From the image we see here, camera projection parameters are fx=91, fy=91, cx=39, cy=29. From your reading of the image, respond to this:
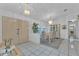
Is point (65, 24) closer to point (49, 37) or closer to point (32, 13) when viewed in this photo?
point (49, 37)

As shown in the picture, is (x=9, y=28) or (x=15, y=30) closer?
(x=15, y=30)

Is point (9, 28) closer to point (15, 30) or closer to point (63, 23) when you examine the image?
point (15, 30)

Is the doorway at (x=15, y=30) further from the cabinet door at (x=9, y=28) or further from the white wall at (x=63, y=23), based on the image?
the white wall at (x=63, y=23)

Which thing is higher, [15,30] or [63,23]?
[63,23]

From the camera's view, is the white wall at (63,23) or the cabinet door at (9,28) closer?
the cabinet door at (9,28)

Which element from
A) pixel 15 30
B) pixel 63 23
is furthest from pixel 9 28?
pixel 63 23

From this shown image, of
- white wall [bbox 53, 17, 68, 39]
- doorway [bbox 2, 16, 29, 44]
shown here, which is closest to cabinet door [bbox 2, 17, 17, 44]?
doorway [bbox 2, 16, 29, 44]

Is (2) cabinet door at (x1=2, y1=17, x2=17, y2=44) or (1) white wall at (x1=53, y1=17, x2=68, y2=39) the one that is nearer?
(2) cabinet door at (x1=2, y1=17, x2=17, y2=44)

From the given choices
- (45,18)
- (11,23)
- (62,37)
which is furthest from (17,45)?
(62,37)

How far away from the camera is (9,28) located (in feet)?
6.39

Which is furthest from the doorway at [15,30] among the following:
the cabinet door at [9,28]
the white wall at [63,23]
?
the white wall at [63,23]

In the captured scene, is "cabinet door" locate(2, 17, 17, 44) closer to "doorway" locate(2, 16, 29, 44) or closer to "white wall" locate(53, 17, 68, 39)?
"doorway" locate(2, 16, 29, 44)

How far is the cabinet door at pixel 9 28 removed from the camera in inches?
71.3

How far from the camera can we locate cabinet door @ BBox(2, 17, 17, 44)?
71.3 inches
